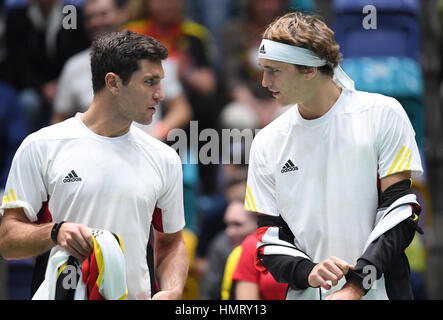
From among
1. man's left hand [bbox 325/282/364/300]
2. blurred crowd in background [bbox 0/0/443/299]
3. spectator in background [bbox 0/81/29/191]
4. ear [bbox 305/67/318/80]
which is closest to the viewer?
man's left hand [bbox 325/282/364/300]

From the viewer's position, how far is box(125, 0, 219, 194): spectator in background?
7617mm

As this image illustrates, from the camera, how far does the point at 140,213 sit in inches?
214

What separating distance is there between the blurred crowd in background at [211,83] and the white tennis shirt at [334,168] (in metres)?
0.57

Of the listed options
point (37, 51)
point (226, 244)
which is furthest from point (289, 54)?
point (37, 51)

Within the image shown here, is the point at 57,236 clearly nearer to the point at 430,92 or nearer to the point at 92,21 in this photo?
the point at 92,21

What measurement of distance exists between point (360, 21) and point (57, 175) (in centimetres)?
302

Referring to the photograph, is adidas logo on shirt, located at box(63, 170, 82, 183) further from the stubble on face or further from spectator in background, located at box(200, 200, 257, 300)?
spectator in background, located at box(200, 200, 257, 300)

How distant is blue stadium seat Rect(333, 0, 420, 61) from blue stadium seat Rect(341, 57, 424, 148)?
7cm

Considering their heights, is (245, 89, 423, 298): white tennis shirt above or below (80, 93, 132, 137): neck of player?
below

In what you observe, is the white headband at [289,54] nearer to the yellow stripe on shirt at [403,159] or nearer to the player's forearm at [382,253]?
the yellow stripe on shirt at [403,159]

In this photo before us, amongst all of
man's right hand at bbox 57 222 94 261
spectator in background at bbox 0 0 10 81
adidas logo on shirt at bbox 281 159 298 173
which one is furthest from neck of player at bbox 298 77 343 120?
spectator in background at bbox 0 0 10 81

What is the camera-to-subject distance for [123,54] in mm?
5395
